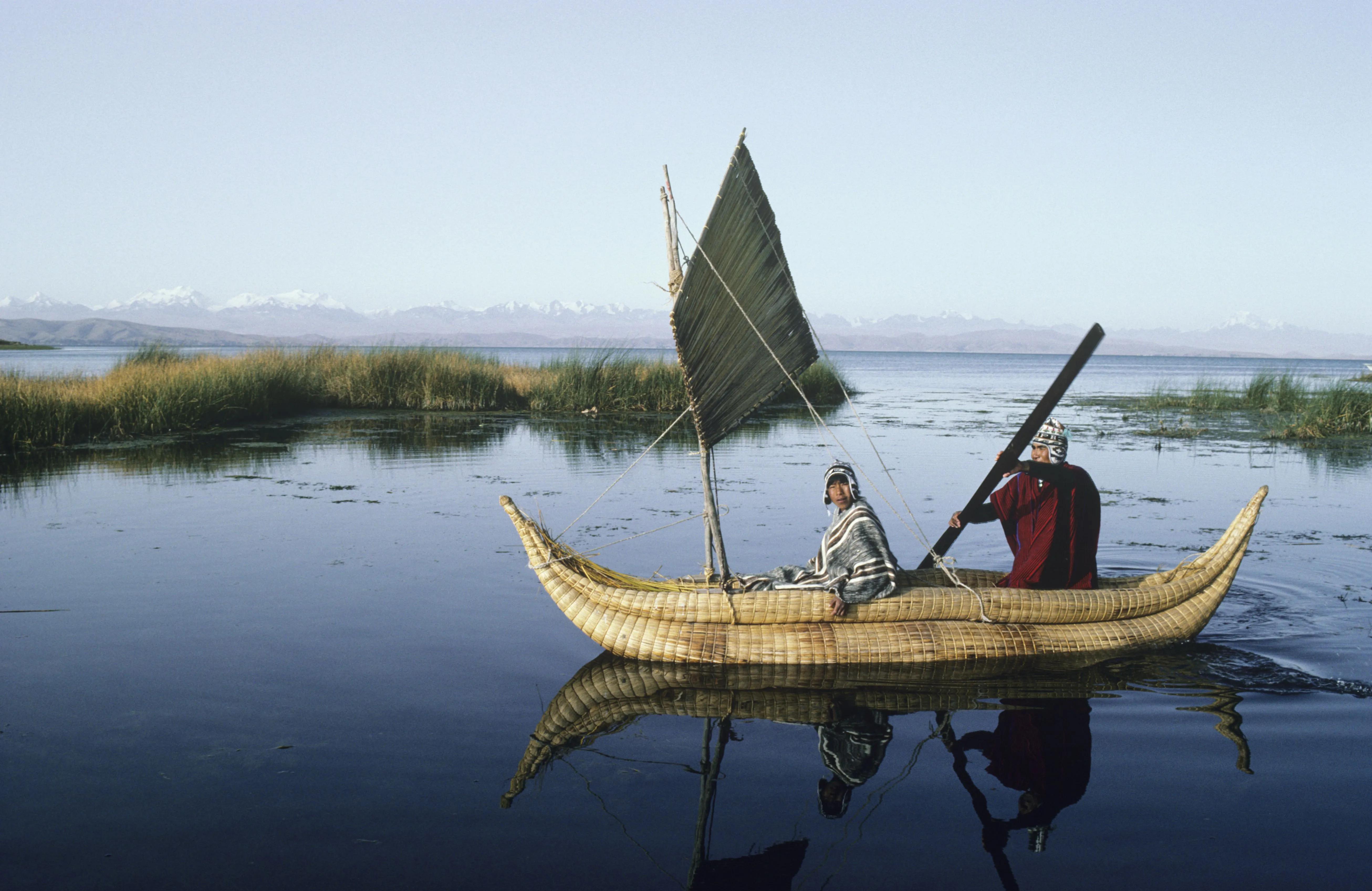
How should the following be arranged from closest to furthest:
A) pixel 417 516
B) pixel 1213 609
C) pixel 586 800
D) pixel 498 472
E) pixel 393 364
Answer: pixel 586 800, pixel 1213 609, pixel 417 516, pixel 498 472, pixel 393 364

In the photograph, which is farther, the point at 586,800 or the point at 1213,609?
the point at 1213,609

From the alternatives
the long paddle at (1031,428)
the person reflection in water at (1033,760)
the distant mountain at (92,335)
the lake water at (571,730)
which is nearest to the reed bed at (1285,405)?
the lake water at (571,730)

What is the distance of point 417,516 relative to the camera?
32.8 feet

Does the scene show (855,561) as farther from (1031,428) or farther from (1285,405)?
(1285,405)

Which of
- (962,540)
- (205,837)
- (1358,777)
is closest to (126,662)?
(205,837)

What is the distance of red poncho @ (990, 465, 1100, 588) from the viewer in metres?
5.95

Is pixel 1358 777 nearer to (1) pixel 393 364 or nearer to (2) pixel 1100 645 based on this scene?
(2) pixel 1100 645

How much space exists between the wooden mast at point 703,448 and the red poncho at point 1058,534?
1706mm

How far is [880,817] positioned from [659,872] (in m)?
0.93

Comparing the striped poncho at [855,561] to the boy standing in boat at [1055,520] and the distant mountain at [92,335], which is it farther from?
the distant mountain at [92,335]

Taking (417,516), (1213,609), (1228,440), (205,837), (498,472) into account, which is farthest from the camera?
(1228,440)

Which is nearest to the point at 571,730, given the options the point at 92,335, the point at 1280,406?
the point at 1280,406

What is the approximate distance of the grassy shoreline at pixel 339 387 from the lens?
16.2 m

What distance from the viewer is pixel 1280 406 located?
2352 cm
